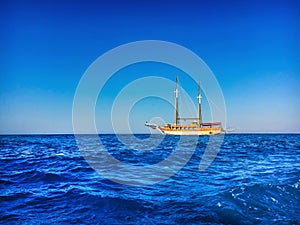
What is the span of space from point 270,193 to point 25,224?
716 centimetres

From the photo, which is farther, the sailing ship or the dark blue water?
the sailing ship

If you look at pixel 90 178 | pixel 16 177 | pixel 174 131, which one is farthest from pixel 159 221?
pixel 174 131

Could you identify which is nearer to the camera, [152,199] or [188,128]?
[152,199]

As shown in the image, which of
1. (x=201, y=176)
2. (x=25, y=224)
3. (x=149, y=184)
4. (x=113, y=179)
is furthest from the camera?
(x=201, y=176)

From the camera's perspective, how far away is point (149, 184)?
870 centimetres

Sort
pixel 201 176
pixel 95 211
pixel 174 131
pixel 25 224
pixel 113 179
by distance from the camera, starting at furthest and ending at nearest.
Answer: pixel 174 131 → pixel 201 176 → pixel 113 179 → pixel 95 211 → pixel 25 224

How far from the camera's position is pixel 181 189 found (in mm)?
8016

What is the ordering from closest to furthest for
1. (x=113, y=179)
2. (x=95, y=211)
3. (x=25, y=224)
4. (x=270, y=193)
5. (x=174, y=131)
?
(x=25, y=224) < (x=95, y=211) < (x=270, y=193) < (x=113, y=179) < (x=174, y=131)

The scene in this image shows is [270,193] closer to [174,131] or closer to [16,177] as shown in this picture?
[16,177]

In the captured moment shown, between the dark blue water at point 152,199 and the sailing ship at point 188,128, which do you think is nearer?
the dark blue water at point 152,199

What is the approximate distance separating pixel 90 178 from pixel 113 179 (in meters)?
0.99

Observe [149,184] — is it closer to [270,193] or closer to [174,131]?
[270,193]

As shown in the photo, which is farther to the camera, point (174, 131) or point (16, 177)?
point (174, 131)

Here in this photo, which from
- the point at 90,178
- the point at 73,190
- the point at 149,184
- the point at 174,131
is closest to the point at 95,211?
the point at 73,190
